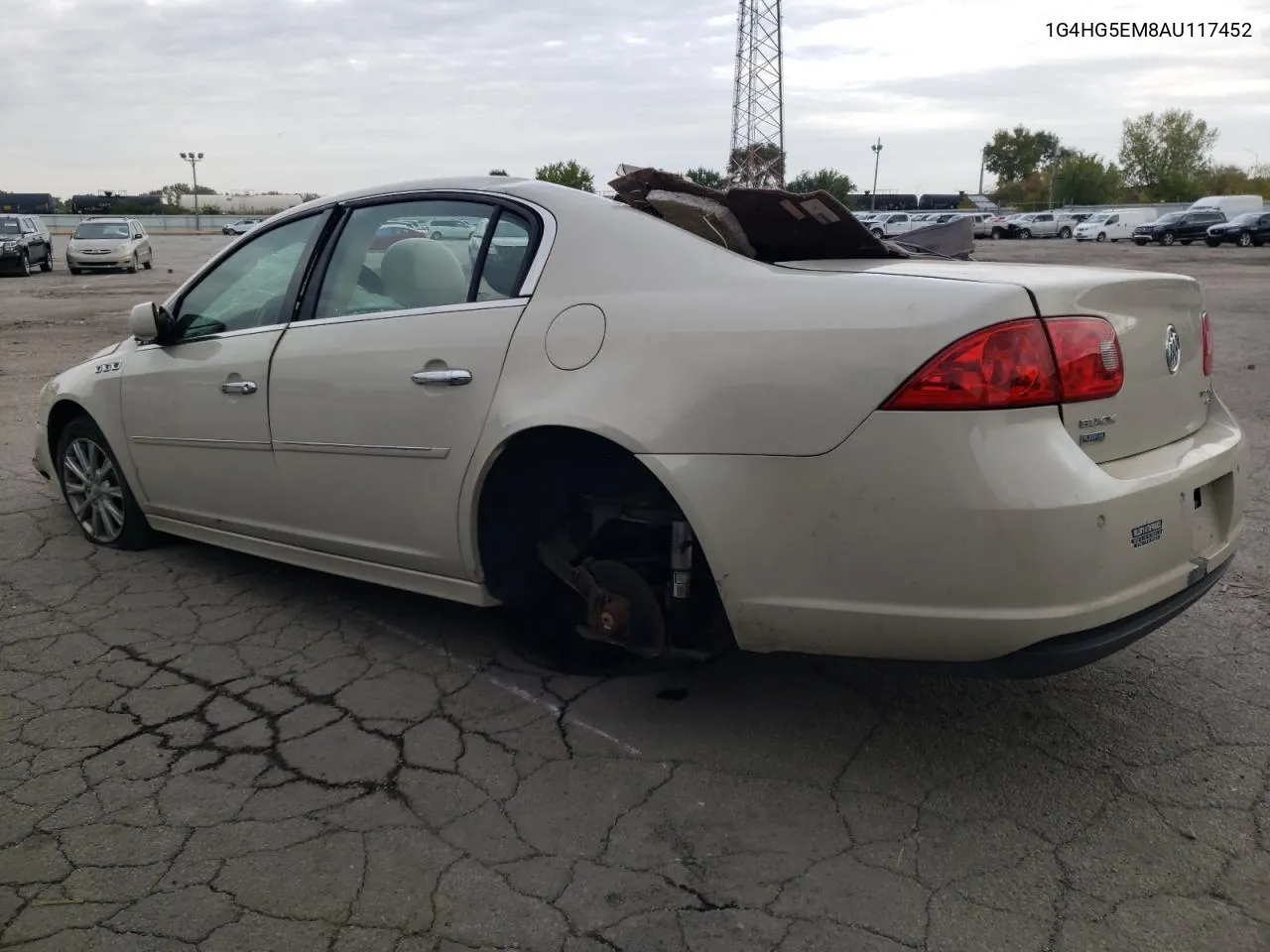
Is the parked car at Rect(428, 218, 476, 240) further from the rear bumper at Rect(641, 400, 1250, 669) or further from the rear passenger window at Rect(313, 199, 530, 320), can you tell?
the rear bumper at Rect(641, 400, 1250, 669)

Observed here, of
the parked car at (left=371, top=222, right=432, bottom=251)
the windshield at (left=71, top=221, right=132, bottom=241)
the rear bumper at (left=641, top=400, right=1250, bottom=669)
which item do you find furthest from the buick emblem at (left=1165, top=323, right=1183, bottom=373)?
the windshield at (left=71, top=221, right=132, bottom=241)

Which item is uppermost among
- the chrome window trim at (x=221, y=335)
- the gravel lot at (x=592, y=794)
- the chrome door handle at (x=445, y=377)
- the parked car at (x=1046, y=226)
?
the parked car at (x=1046, y=226)

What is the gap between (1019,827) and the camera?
2613 mm

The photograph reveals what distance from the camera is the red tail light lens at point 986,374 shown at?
2.42 m

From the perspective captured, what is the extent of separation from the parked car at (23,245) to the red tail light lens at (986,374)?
28615mm

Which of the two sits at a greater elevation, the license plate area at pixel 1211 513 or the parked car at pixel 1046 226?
the parked car at pixel 1046 226

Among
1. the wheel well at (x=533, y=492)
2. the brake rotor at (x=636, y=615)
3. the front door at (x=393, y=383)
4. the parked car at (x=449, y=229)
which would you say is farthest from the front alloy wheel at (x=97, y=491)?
the brake rotor at (x=636, y=615)

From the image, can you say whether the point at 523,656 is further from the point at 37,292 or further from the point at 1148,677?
the point at 37,292

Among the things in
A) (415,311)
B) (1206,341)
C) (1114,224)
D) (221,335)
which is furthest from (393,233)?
(1114,224)

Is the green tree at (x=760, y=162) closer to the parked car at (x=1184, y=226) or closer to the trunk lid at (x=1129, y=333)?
the parked car at (x=1184, y=226)

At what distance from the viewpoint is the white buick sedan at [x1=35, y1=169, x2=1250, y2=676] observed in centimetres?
245

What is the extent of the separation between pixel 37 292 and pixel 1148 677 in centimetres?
2394

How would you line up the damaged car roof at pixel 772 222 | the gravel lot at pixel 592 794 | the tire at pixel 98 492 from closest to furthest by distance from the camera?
the gravel lot at pixel 592 794 < the damaged car roof at pixel 772 222 < the tire at pixel 98 492

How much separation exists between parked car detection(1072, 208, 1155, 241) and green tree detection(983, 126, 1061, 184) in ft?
204
